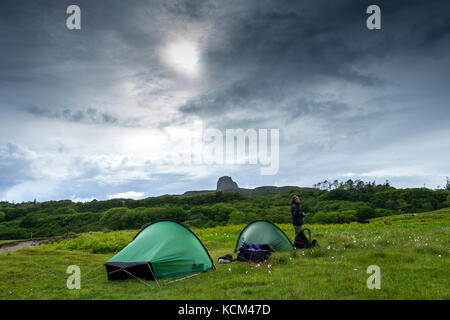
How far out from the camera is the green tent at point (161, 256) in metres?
10.3

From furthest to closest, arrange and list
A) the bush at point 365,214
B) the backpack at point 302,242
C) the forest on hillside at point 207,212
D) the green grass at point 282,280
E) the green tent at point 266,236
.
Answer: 1. the bush at point 365,214
2. the forest on hillside at point 207,212
3. the green tent at point 266,236
4. the backpack at point 302,242
5. the green grass at point 282,280

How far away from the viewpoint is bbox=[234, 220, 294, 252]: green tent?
15.1 metres

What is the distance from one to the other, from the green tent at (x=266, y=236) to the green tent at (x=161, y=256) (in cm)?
406

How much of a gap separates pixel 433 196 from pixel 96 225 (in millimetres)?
121919

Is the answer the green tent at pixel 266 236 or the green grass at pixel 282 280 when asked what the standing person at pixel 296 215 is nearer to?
the green tent at pixel 266 236

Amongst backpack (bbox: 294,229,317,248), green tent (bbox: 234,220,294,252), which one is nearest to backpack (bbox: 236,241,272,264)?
green tent (bbox: 234,220,294,252)

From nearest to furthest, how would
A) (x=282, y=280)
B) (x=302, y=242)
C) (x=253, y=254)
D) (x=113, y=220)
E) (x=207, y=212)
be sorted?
(x=282, y=280) → (x=253, y=254) → (x=302, y=242) → (x=113, y=220) → (x=207, y=212)

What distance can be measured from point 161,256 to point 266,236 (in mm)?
6651

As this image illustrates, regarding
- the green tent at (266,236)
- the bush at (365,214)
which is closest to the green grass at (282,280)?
the green tent at (266,236)

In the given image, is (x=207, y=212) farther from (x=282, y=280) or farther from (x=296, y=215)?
(x=282, y=280)

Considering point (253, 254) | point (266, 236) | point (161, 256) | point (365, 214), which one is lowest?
point (365, 214)

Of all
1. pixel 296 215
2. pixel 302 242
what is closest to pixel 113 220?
pixel 302 242

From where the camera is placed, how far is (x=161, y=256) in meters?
10.6

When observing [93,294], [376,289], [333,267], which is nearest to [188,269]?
[93,294]
